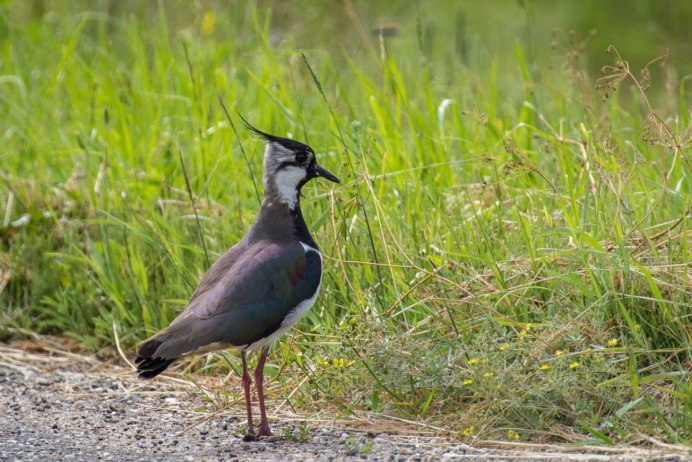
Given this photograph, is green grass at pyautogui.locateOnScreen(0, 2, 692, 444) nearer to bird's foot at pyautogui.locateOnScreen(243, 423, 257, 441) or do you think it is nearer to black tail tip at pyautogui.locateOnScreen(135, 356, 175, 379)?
bird's foot at pyautogui.locateOnScreen(243, 423, 257, 441)

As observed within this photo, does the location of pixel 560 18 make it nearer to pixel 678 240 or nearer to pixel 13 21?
pixel 13 21

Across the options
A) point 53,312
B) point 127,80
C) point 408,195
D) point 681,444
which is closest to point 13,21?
point 127,80

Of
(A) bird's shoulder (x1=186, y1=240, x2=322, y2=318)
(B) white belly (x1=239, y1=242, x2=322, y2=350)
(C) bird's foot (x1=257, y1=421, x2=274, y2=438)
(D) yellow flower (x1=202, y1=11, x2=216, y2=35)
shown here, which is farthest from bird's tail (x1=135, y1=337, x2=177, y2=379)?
(D) yellow flower (x1=202, y1=11, x2=216, y2=35)

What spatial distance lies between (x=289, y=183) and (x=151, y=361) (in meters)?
1.14

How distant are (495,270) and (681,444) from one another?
51.3 inches

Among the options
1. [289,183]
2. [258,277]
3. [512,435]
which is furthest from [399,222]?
[512,435]

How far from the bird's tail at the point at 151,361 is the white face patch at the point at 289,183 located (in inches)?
39.4

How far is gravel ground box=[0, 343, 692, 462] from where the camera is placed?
14.1 ft

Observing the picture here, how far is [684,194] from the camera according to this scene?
5.44m

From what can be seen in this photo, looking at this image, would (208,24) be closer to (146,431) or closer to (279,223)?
(279,223)

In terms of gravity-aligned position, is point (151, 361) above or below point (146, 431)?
above

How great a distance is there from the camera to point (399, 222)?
18.6 ft

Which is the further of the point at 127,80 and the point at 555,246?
the point at 127,80

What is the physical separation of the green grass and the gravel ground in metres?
0.17
